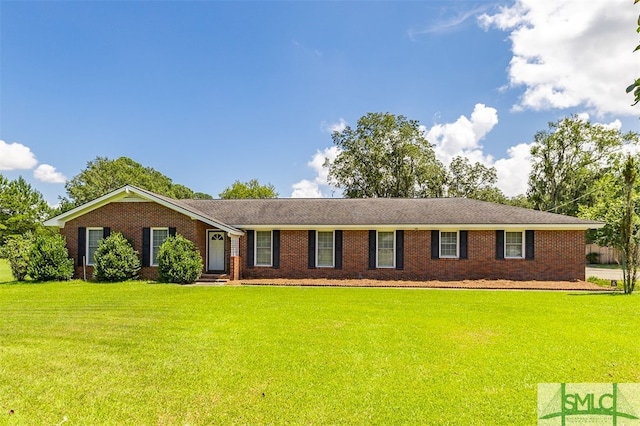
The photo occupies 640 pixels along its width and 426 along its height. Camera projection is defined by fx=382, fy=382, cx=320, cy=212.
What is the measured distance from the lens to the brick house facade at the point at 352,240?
17.1m

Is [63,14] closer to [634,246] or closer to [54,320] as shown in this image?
[54,320]

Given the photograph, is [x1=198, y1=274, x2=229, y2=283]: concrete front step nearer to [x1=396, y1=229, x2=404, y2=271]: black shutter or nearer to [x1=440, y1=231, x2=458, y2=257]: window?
[x1=396, y1=229, x2=404, y2=271]: black shutter

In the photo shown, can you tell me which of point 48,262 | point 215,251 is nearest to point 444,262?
point 215,251

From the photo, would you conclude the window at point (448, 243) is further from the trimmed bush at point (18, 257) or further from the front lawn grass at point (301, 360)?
the trimmed bush at point (18, 257)

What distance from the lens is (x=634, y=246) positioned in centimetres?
1386

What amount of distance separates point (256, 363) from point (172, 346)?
1812mm

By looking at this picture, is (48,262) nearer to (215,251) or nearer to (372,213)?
(215,251)

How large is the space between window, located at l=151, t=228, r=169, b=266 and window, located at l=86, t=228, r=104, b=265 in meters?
2.49

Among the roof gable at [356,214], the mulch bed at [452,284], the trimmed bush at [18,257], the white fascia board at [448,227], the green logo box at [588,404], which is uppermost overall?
the roof gable at [356,214]

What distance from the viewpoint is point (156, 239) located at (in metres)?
17.8

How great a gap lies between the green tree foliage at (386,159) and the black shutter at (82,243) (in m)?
28.2

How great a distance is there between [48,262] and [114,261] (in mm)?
3154

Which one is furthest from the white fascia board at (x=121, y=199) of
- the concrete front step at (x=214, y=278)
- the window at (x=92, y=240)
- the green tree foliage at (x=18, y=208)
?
the green tree foliage at (x=18, y=208)

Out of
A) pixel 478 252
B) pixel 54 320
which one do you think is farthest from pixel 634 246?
pixel 54 320
